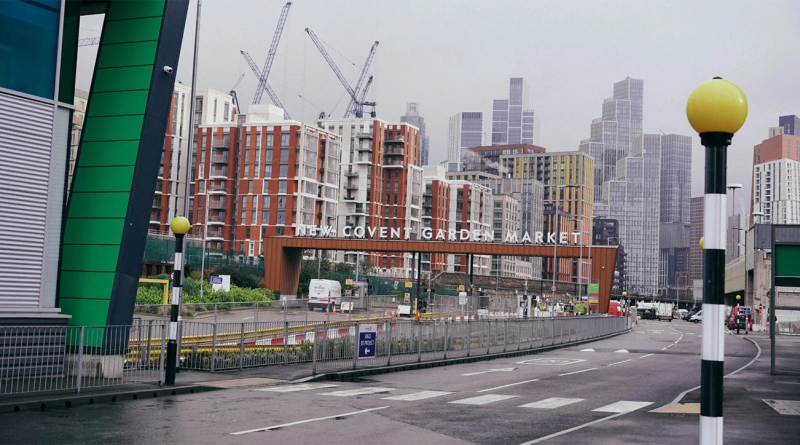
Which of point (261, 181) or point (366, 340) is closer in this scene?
point (366, 340)

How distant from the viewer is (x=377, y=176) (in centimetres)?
16962

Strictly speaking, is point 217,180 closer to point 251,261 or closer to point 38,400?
point 251,261

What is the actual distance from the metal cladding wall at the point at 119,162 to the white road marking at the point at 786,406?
15.4 m

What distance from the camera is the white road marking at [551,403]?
18500mm

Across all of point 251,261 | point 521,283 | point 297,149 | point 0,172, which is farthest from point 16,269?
point 521,283

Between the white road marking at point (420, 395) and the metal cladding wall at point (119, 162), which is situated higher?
the metal cladding wall at point (119, 162)

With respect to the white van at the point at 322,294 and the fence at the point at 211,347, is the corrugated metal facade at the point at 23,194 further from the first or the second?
the white van at the point at 322,294

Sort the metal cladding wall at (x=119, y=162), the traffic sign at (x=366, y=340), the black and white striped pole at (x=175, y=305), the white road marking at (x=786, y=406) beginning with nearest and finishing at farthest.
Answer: the white road marking at (x=786, y=406) < the black and white striped pole at (x=175, y=305) < the metal cladding wall at (x=119, y=162) < the traffic sign at (x=366, y=340)

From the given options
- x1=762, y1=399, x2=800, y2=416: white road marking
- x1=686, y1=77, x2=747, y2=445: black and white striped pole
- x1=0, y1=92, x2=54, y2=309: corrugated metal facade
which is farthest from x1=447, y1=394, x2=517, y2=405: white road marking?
x1=686, y1=77, x2=747, y2=445: black and white striped pole

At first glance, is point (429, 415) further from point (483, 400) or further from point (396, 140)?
point (396, 140)

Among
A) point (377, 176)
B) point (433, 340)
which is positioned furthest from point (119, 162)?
point (377, 176)

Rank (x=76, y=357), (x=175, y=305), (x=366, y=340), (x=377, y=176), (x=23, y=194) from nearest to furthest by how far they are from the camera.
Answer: (x=23, y=194), (x=76, y=357), (x=175, y=305), (x=366, y=340), (x=377, y=176)

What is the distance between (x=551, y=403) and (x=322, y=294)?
62.2m

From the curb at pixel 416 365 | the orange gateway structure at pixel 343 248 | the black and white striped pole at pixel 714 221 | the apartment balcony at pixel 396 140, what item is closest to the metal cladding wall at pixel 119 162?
the curb at pixel 416 365
